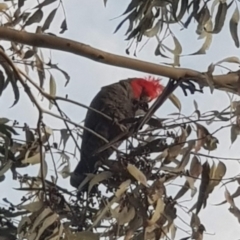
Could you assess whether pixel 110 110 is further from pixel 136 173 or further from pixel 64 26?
pixel 136 173

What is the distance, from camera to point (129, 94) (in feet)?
8.07

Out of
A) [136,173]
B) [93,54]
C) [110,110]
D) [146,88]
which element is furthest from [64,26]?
[146,88]

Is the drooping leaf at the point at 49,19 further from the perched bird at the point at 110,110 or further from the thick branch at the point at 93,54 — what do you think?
the thick branch at the point at 93,54

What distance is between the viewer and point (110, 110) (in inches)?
91.5

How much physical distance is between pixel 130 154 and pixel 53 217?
21 centimetres

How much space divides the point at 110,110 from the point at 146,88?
226mm

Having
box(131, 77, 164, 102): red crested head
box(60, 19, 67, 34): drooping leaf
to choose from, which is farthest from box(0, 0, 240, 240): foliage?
box(131, 77, 164, 102): red crested head

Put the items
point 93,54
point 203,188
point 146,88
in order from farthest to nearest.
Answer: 1. point 146,88
2. point 203,188
3. point 93,54

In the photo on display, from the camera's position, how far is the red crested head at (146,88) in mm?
2467

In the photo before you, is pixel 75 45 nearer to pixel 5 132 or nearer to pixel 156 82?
pixel 5 132

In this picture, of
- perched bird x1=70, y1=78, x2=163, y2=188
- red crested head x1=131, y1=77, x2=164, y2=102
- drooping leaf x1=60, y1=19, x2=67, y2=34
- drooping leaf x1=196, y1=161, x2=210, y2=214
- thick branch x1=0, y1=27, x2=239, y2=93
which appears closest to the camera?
thick branch x1=0, y1=27, x2=239, y2=93

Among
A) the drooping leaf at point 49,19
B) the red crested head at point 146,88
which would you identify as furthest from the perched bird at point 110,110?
the drooping leaf at point 49,19

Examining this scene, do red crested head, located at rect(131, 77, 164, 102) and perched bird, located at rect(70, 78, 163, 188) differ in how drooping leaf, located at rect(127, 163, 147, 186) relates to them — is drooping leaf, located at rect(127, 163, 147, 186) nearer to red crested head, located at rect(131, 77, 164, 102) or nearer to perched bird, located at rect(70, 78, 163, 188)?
perched bird, located at rect(70, 78, 163, 188)

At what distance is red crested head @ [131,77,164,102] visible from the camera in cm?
247
